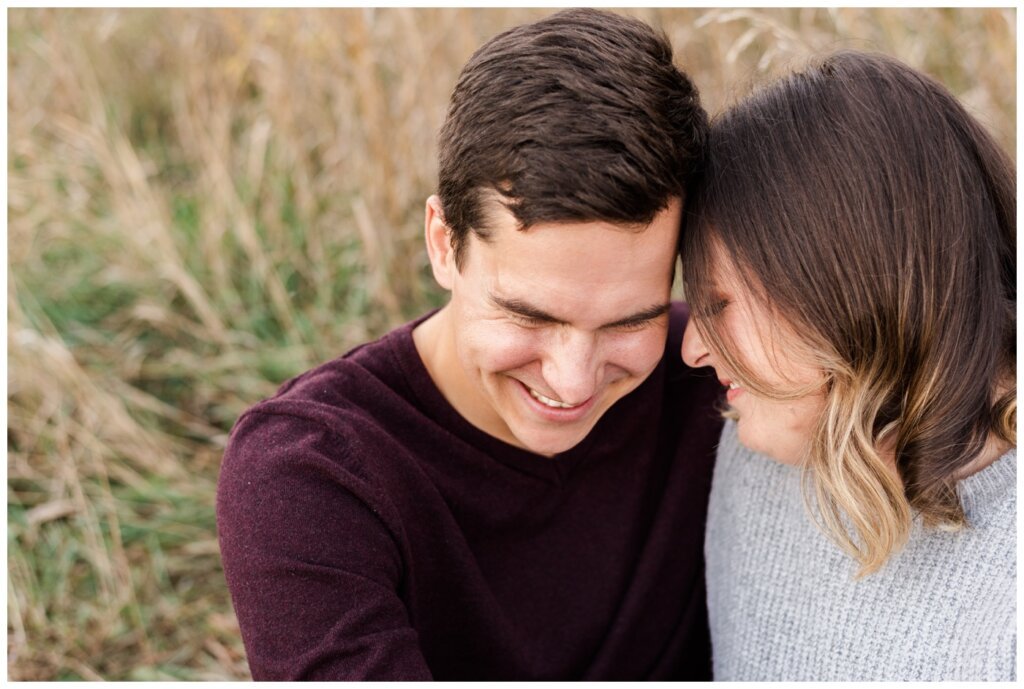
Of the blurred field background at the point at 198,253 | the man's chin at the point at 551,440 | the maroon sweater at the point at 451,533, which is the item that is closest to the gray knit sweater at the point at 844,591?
the maroon sweater at the point at 451,533

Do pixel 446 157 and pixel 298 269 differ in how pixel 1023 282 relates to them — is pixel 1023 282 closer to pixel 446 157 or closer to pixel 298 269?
pixel 446 157

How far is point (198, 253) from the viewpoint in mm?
3824

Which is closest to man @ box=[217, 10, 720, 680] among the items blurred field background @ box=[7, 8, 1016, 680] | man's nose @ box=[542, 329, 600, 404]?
man's nose @ box=[542, 329, 600, 404]

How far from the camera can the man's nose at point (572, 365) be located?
66.9 inches

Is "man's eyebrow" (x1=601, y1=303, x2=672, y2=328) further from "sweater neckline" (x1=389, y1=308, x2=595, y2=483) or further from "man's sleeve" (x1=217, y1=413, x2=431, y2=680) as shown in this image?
"man's sleeve" (x1=217, y1=413, x2=431, y2=680)

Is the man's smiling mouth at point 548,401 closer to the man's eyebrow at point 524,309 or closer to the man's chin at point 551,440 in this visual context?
the man's chin at point 551,440

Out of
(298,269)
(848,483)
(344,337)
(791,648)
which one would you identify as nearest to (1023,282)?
(848,483)

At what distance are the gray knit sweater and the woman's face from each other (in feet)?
0.87

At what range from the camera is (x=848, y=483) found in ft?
5.78

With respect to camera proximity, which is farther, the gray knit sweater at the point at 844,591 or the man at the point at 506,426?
the gray knit sweater at the point at 844,591

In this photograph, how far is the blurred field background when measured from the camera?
3020 mm

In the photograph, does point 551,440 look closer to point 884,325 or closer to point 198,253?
point 884,325

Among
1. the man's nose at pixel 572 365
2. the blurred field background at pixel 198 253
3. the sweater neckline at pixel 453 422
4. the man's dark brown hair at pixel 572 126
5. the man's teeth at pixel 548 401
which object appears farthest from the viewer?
the blurred field background at pixel 198 253

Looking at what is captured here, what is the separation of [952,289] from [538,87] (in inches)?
29.9
